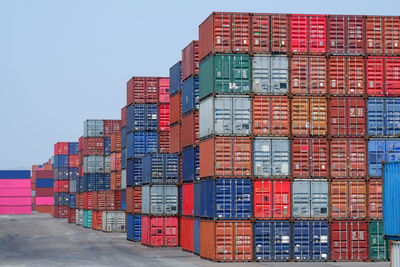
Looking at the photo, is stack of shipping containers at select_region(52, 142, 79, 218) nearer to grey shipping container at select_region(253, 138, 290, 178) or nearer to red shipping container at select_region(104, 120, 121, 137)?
red shipping container at select_region(104, 120, 121, 137)

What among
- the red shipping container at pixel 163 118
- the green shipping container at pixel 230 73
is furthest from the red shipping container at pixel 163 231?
the green shipping container at pixel 230 73

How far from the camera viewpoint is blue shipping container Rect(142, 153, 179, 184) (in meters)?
55.9

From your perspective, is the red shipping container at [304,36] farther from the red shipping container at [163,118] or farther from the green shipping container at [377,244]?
the red shipping container at [163,118]

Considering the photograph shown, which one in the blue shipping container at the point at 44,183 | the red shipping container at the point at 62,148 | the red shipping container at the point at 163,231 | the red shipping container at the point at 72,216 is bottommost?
the red shipping container at the point at 72,216

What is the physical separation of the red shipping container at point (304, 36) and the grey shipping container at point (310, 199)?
24.9 ft

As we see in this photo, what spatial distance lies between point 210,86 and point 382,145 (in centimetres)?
1030

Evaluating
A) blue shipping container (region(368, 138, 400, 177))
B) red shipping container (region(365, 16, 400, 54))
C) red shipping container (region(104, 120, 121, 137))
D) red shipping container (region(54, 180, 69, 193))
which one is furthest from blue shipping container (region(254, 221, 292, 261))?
red shipping container (region(54, 180, 69, 193))

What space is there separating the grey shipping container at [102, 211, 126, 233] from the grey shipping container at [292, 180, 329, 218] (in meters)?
41.9

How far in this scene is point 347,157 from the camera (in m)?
41.9

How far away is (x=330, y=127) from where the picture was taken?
4184 centimetres

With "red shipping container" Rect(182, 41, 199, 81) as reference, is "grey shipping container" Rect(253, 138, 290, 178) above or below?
below

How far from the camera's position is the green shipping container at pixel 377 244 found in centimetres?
4153

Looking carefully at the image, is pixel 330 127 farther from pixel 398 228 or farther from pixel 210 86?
pixel 398 228

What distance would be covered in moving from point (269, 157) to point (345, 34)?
8.40 m
